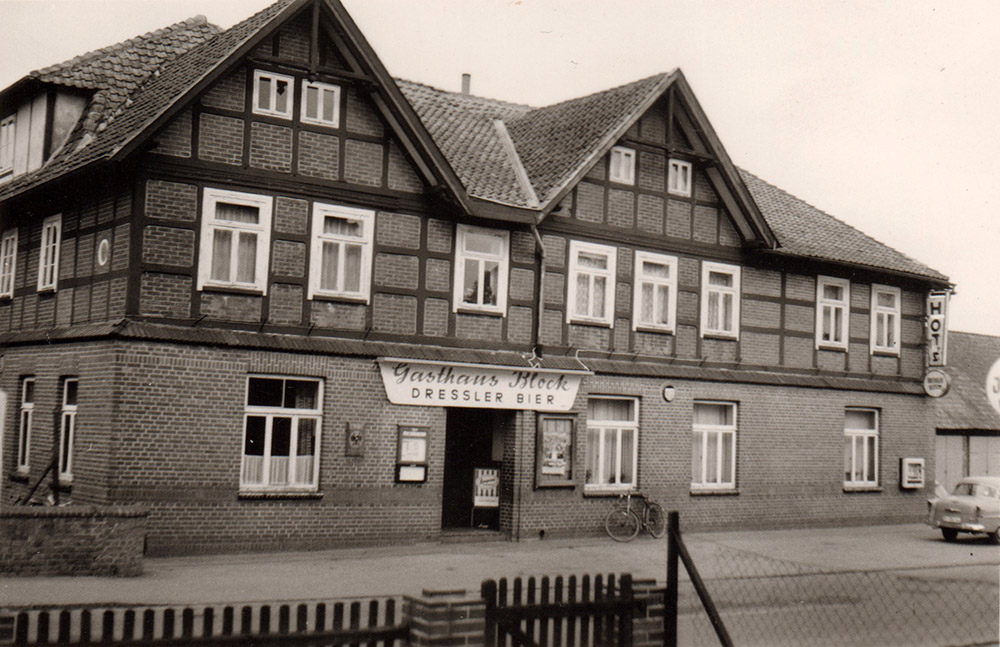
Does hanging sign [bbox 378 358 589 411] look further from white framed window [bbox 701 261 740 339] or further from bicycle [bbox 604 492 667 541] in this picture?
white framed window [bbox 701 261 740 339]

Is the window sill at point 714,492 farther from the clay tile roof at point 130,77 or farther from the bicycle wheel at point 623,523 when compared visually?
the clay tile roof at point 130,77

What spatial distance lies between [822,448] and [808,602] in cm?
1083

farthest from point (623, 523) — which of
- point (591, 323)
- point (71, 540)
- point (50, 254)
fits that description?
point (50, 254)

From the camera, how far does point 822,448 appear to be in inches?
936

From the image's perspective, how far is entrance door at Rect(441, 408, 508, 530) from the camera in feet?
64.5

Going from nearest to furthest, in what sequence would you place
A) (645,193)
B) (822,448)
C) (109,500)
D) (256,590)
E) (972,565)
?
(256,590) < (109,500) < (972,565) < (645,193) < (822,448)

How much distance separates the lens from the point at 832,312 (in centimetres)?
2438

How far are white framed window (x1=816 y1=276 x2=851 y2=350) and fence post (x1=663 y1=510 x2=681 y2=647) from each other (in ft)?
57.4

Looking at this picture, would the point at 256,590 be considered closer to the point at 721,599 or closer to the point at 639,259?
the point at 721,599

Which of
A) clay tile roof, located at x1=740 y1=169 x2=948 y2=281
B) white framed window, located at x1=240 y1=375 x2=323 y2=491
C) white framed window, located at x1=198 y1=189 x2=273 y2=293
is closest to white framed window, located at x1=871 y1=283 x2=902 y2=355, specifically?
clay tile roof, located at x1=740 y1=169 x2=948 y2=281

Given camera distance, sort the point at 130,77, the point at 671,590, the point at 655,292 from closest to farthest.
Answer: the point at 671,590 < the point at 130,77 < the point at 655,292

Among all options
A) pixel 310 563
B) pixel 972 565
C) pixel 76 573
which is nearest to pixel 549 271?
pixel 310 563

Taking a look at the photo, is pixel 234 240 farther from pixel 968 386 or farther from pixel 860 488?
pixel 968 386

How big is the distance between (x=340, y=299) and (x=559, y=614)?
1091cm
